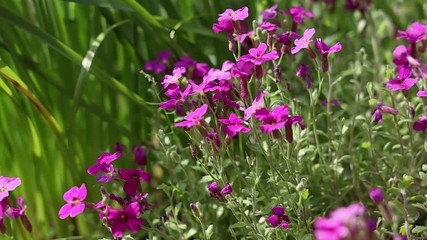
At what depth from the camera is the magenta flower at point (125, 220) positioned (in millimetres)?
1624

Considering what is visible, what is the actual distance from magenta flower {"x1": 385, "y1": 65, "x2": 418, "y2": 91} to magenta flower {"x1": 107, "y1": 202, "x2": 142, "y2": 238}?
0.75m

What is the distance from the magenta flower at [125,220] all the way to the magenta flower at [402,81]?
75 cm

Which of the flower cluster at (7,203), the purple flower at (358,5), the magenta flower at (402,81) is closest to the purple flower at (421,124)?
the magenta flower at (402,81)

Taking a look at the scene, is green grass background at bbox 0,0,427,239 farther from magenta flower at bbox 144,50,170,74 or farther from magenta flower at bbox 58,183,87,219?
magenta flower at bbox 58,183,87,219

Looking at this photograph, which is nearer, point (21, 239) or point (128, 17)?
point (21, 239)

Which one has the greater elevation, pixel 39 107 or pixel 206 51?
pixel 39 107

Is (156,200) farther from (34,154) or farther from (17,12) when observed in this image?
(17,12)

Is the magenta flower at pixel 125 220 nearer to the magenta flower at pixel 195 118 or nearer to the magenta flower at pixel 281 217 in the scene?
the magenta flower at pixel 195 118

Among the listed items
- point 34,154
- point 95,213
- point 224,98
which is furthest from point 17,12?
point 224,98

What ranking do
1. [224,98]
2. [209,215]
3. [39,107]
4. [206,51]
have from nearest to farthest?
1. [224,98]
2. [39,107]
3. [209,215]
4. [206,51]

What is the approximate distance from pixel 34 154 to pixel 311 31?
1049 mm

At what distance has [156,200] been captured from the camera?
262 centimetres

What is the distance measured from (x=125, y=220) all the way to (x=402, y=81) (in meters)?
0.84

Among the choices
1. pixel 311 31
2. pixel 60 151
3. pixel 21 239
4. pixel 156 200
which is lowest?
pixel 156 200
